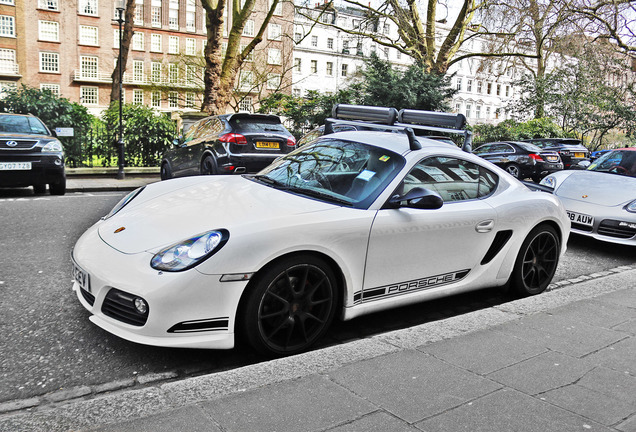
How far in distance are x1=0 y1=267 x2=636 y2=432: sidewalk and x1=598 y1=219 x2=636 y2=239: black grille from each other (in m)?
3.88

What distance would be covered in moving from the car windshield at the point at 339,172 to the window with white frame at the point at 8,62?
57.3 m

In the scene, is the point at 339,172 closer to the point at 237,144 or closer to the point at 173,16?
the point at 237,144

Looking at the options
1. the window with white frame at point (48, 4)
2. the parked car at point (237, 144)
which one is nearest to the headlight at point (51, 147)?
the parked car at point (237, 144)

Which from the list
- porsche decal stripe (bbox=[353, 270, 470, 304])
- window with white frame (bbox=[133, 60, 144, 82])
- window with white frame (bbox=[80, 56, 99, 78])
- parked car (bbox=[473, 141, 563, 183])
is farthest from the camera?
window with white frame (bbox=[133, 60, 144, 82])

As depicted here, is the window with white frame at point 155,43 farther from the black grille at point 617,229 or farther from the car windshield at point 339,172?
the car windshield at point 339,172

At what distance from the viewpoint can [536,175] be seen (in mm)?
18984

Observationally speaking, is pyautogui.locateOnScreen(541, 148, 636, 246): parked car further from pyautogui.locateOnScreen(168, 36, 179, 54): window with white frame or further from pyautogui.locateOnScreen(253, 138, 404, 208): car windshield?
pyautogui.locateOnScreen(168, 36, 179, 54): window with white frame

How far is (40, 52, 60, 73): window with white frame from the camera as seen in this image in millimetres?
53594

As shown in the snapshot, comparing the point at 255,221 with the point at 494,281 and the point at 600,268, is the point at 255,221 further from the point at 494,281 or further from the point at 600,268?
the point at 600,268

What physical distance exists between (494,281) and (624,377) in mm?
1674

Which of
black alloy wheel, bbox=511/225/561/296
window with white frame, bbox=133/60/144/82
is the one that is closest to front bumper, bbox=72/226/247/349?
black alloy wheel, bbox=511/225/561/296

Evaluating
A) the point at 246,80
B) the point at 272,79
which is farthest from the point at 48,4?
the point at 246,80

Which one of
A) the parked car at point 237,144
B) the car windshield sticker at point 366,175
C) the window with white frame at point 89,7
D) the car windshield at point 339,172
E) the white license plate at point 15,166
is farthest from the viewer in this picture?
the window with white frame at point 89,7

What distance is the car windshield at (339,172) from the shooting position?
157 inches
